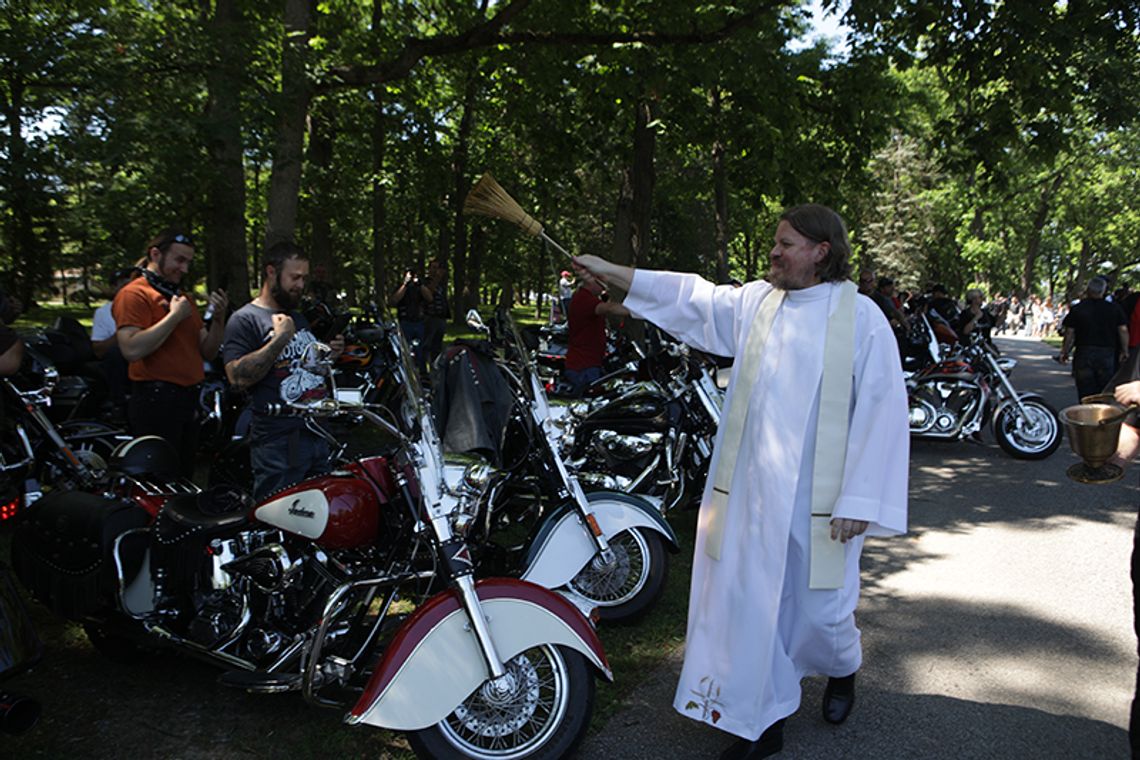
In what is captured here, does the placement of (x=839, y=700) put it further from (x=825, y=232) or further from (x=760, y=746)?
(x=825, y=232)

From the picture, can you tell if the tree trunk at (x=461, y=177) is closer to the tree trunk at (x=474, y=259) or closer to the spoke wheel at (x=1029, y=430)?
the tree trunk at (x=474, y=259)

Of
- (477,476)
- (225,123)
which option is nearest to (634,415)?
(477,476)

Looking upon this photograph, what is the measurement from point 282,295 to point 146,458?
1.02 m

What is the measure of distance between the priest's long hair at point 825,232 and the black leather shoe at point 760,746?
163 centimetres

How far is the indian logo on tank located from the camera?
9.73 ft

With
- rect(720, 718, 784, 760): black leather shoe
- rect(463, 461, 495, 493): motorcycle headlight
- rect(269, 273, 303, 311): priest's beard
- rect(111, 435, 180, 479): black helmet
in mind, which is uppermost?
rect(269, 273, 303, 311): priest's beard

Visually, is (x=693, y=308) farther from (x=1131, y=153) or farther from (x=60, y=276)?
(x=1131, y=153)

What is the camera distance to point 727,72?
9.63 m

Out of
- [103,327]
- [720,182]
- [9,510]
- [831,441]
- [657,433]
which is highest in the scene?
[720,182]

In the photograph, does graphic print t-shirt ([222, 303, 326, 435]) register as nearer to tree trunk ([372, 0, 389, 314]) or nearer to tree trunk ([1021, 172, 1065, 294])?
tree trunk ([372, 0, 389, 314])

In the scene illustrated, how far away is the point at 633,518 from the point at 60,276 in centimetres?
776

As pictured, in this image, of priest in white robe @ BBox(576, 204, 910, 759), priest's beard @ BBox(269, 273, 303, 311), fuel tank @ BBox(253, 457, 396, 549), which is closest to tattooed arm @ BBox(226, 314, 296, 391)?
priest's beard @ BBox(269, 273, 303, 311)

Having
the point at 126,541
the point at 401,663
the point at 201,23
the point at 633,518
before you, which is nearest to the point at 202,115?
the point at 201,23

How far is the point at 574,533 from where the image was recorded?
13.0 ft
